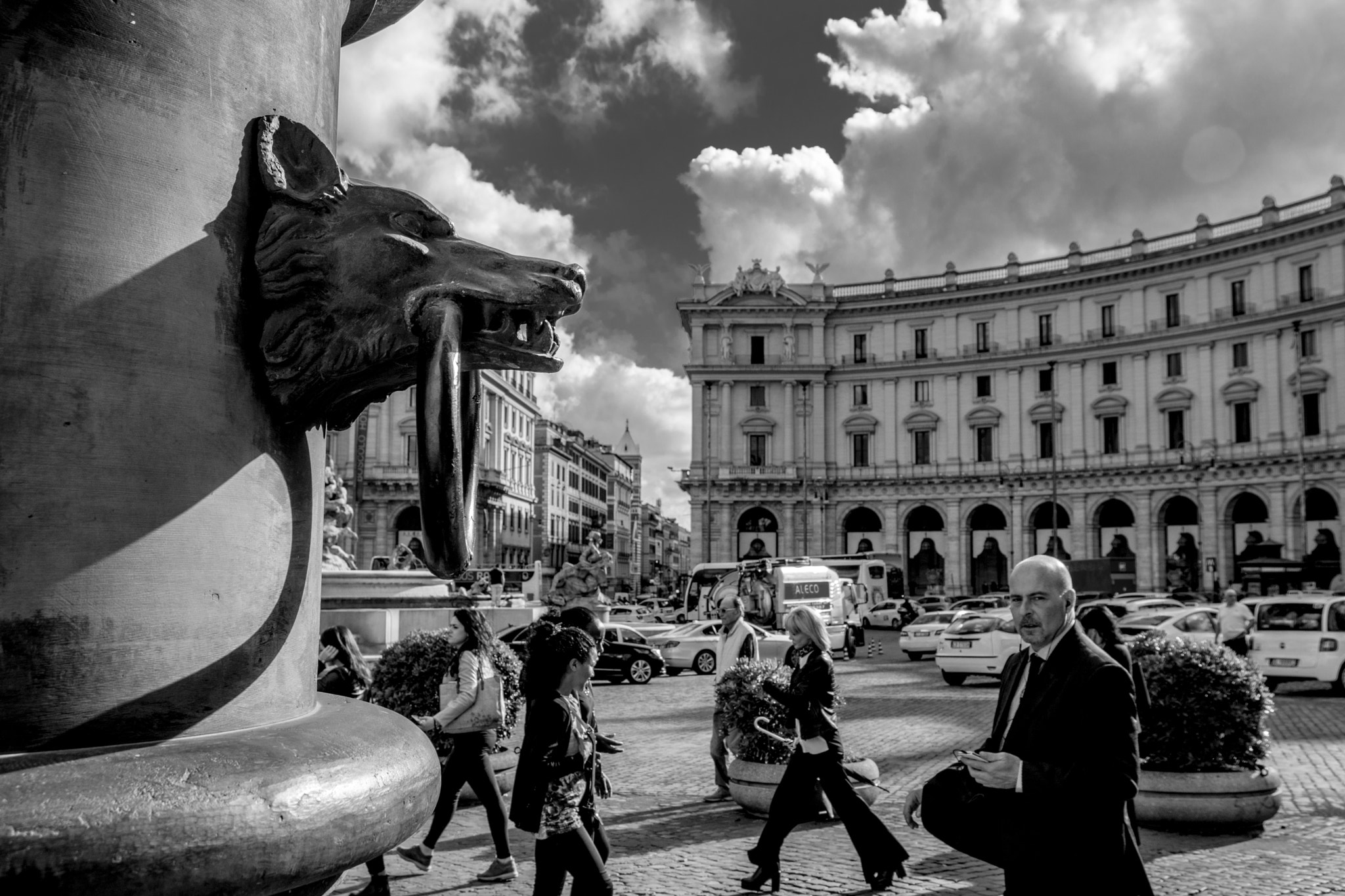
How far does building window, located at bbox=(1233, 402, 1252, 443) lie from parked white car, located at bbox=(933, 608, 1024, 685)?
40.6 meters

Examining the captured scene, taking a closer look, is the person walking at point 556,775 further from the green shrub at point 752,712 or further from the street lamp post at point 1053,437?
the street lamp post at point 1053,437

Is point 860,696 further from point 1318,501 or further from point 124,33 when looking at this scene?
point 1318,501

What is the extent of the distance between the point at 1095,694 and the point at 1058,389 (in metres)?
61.6

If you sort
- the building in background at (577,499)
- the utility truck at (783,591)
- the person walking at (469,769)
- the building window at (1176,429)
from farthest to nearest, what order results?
the building in background at (577,499)
the building window at (1176,429)
the utility truck at (783,591)
the person walking at (469,769)

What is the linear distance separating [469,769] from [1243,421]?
56956 mm

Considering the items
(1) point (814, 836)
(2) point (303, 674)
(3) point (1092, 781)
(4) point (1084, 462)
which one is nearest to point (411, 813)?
(2) point (303, 674)

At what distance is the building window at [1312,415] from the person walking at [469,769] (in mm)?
54574

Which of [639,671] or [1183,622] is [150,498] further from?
[1183,622]

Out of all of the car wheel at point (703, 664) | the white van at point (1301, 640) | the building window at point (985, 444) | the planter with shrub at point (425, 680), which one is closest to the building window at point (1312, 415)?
the building window at point (985, 444)

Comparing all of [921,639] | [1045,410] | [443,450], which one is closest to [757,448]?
[1045,410]

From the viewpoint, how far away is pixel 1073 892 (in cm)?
311

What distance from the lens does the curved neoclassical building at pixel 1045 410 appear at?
51.6 m

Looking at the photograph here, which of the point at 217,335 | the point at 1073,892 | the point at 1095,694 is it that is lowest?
the point at 1073,892

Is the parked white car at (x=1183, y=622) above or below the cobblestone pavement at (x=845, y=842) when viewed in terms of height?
above
